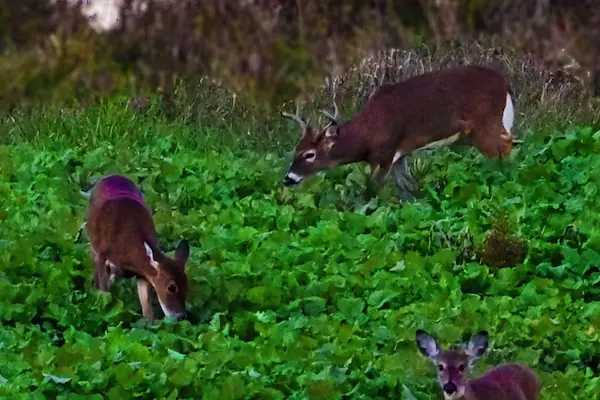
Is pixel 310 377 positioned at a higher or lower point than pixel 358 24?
higher

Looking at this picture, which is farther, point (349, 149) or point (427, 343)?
point (349, 149)

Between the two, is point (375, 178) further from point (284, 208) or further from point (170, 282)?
point (170, 282)

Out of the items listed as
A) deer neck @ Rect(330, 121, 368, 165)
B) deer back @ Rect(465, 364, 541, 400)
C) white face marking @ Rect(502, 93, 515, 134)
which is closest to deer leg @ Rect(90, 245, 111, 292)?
deer back @ Rect(465, 364, 541, 400)

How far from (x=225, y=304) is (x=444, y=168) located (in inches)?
150

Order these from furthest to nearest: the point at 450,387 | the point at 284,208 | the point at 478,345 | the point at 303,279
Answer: the point at 284,208
the point at 303,279
the point at 478,345
the point at 450,387

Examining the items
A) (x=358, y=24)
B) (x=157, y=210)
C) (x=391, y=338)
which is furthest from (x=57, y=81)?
(x=391, y=338)

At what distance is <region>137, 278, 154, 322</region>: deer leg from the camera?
8.12m

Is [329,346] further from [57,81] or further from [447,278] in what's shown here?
[57,81]

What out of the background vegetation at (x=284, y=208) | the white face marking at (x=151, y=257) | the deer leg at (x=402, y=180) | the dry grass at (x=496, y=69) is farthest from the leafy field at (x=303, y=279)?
the dry grass at (x=496, y=69)

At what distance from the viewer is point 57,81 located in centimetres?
1758

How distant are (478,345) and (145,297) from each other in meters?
2.15

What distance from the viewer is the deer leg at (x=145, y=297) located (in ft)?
26.6

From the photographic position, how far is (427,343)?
6.87m

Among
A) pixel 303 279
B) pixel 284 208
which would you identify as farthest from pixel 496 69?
pixel 303 279
